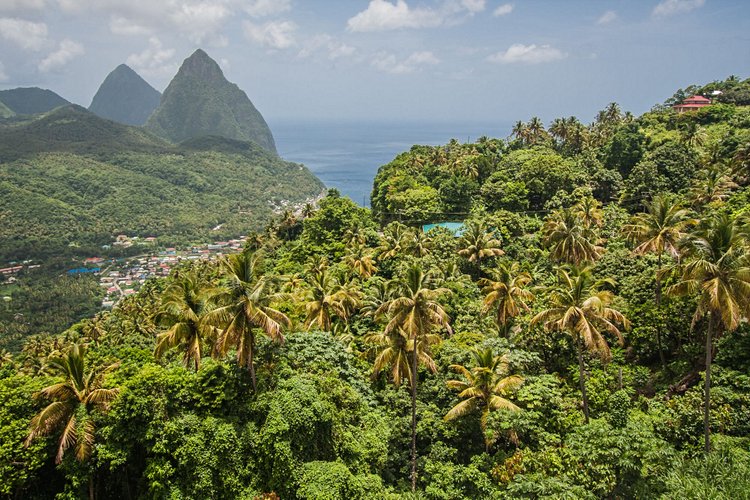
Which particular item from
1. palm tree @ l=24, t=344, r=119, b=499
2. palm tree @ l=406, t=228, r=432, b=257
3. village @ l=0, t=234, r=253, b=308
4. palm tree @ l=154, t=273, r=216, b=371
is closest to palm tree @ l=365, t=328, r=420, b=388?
palm tree @ l=154, t=273, r=216, b=371

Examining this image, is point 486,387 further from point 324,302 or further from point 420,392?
point 324,302

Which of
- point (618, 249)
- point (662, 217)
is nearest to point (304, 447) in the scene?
point (662, 217)

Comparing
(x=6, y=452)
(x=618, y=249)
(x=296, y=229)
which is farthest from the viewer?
(x=296, y=229)

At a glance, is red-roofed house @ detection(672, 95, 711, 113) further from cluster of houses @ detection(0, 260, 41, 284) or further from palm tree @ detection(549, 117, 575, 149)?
cluster of houses @ detection(0, 260, 41, 284)

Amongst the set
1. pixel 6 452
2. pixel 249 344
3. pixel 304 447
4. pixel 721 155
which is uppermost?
pixel 721 155

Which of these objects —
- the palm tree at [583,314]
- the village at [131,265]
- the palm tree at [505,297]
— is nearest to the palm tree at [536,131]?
the palm tree at [505,297]

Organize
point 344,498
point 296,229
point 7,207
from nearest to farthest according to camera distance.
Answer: point 344,498 → point 296,229 → point 7,207

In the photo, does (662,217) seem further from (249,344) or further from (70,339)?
(70,339)
